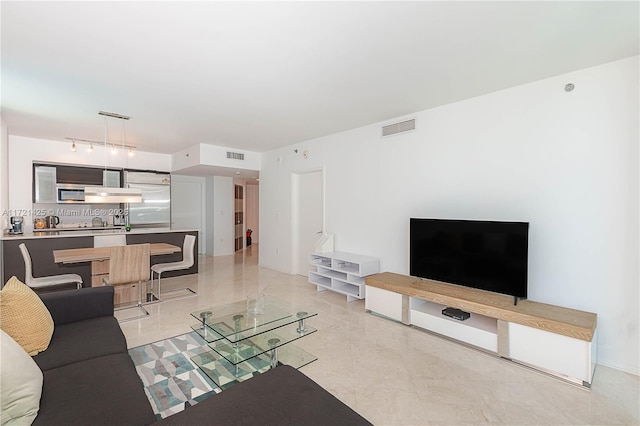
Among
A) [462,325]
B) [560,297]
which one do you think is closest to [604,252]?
[560,297]

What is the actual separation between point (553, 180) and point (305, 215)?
3.94 metres

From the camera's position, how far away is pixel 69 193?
5750 mm

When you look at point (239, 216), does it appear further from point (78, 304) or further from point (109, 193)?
point (78, 304)

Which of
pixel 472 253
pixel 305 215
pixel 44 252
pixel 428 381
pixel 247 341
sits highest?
pixel 305 215

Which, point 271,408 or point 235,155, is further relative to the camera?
point 235,155

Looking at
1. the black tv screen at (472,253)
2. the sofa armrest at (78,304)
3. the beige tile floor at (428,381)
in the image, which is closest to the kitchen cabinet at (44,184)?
the beige tile floor at (428,381)

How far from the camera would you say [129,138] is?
5.30 m

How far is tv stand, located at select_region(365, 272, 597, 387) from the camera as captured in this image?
229cm

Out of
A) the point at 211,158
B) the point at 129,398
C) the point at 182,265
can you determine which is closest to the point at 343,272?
the point at 182,265

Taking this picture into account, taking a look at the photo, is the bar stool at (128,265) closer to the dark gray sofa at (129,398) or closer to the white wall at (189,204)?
the dark gray sofa at (129,398)

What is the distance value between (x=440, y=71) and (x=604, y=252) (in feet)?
7.07

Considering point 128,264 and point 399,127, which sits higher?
point 399,127

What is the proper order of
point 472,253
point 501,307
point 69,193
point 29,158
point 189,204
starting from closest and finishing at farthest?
point 501,307, point 472,253, point 29,158, point 69,193, point 189,204

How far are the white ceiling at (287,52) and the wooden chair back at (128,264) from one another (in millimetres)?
1795
